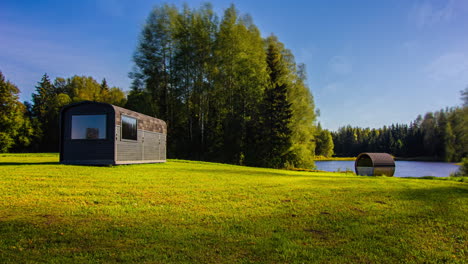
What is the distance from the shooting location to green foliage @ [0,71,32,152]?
130 ft

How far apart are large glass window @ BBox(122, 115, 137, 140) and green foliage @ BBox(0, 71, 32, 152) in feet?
113

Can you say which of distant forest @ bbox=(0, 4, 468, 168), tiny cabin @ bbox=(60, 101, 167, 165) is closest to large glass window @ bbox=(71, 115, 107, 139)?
tiny cabin @ bbox=(60, 101, 167, 165)

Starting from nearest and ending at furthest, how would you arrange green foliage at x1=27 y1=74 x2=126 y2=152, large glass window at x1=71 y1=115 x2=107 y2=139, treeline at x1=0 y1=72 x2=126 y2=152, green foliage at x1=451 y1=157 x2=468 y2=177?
large glass window at x1=71 y1=115 x2=107 y2=139
green foliage at x1=451 y1=157 x2=468 y2=177
treeline at x1=0 y1=72 x2=126 y2=152
green foliage at x1=27 y1=74 x2=126 y2=152

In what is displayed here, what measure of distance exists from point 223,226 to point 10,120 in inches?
1881

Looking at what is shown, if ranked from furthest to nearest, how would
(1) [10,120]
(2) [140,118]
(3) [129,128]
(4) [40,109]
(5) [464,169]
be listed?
(4) [40,109]
(1) [10,120]
(5) [464,169]
(2) [140,118]
(3) [129,128]

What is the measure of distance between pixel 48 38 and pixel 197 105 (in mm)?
15647

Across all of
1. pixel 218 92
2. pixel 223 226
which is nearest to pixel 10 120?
pixel 218 92

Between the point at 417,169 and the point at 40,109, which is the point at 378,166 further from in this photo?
the point at 40,109

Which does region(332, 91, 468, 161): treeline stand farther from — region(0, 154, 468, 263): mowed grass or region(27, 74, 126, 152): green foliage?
region(27, 74, 126, 152): green foliage

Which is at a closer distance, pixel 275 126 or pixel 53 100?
pixel 275 126

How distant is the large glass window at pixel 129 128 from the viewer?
1513 centimetres

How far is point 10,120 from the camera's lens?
132 feet

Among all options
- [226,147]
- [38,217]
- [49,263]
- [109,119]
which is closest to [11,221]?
[38,217]

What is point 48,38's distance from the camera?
16.0 metres
